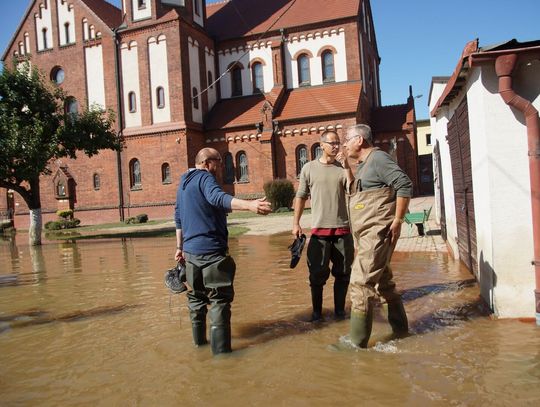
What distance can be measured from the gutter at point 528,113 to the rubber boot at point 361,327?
178 centimetres

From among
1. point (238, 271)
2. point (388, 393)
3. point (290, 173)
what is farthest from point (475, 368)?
point (290, 173)

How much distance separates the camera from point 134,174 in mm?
30141

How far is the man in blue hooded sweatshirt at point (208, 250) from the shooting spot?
14.1 ft

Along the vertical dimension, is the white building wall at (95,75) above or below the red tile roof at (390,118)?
above

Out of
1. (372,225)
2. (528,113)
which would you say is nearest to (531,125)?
(528,113)

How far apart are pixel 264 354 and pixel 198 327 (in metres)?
0.69

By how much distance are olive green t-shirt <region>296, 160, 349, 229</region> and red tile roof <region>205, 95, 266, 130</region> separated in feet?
79.9

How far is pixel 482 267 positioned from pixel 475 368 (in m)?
2.17

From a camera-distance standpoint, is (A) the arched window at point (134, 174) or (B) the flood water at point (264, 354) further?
(A) the arched window at point (134, 174)

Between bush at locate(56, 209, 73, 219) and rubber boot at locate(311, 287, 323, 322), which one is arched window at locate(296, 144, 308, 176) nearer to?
bush at locate(56, 209, 73, 219)

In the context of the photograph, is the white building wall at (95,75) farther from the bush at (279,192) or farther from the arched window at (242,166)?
the bush at (279,192)

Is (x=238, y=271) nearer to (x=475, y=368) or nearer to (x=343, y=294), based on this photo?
(x=343, y=294)

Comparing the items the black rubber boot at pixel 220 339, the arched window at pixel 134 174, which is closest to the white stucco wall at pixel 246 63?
the arched window at pixel 134 174

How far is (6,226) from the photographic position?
30.6 metres
